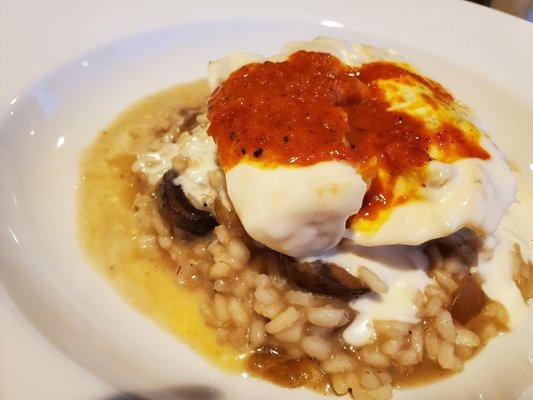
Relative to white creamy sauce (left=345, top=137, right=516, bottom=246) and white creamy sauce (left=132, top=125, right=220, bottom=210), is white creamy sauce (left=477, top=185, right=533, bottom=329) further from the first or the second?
white creamy sauce (left=132, top=125, right=220, bottom=210)

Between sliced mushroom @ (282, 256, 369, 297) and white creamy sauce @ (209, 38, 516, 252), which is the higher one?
white creamy sauce @ (209, 38, 516, 252)

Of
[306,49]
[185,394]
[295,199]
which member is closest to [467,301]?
[295,199]

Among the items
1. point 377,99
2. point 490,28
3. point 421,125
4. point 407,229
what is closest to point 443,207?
point 407,229

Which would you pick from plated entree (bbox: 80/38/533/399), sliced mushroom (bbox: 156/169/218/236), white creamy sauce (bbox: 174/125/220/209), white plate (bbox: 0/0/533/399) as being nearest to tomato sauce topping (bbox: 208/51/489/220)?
plated entree (bbox: 80/38/533/399)

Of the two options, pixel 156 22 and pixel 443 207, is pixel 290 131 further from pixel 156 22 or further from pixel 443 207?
pixel 156 22

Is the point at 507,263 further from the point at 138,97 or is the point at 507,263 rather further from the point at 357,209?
the point at 138,97

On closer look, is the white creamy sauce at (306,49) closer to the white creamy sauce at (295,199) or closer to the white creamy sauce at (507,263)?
the white creamy sauce at (295,199)

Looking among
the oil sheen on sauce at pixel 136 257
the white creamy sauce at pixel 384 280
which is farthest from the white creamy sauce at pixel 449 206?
the oil sheen on sauce at pixel 136 257
